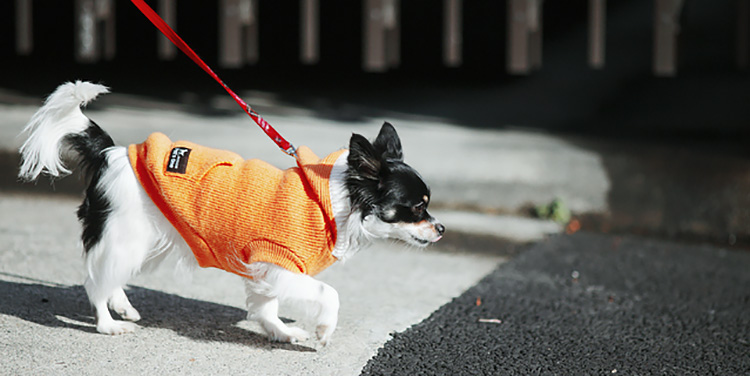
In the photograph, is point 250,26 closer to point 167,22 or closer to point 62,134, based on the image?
point 167,22

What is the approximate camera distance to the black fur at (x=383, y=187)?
9.97 feet

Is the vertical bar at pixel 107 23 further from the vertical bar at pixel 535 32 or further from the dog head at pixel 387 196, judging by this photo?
the dog head at pixel 387 196

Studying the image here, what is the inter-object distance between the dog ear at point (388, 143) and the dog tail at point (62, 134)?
124cm

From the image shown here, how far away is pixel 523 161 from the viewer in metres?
6.59

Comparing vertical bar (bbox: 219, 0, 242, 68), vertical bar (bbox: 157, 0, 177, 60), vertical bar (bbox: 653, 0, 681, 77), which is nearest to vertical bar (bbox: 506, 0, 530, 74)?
vertical bar (bbox: 653, 0, 681, 77)

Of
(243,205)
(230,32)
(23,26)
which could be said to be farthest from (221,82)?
(23,26)

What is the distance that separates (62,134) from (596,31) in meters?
6.21

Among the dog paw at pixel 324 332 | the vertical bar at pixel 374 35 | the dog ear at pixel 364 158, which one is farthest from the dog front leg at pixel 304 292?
the vertical bar at pixel 374 35

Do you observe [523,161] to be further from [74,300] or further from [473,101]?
[74,300]

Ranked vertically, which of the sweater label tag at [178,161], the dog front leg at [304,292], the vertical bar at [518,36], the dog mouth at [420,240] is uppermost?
the vertical bar at [518,36]

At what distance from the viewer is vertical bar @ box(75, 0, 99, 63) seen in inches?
356

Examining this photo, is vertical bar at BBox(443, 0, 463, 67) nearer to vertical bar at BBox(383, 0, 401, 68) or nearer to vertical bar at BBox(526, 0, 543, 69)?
vertical bar at BBox(383, 0, 401, 68)

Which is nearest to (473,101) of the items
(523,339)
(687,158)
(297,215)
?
(687,158)

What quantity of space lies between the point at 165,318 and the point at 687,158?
506cm
